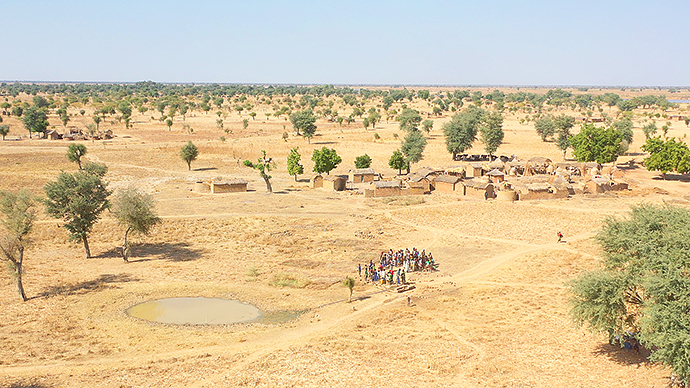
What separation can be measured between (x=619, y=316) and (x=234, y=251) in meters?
22.8

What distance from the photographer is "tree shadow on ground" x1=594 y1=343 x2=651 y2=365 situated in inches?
774

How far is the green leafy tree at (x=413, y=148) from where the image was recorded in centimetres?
5925

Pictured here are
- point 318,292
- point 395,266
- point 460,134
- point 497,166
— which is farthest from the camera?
point 460,134

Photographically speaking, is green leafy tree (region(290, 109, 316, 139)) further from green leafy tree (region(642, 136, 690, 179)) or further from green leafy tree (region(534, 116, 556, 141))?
green leafy tree (region(642, 136, 690, 179))

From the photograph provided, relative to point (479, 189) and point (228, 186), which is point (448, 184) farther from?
point (228, 186)

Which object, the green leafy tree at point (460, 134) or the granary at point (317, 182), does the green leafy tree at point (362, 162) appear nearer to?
the granary at point (317, 182)

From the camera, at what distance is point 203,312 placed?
25.7 meters

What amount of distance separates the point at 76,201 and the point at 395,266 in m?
19.3

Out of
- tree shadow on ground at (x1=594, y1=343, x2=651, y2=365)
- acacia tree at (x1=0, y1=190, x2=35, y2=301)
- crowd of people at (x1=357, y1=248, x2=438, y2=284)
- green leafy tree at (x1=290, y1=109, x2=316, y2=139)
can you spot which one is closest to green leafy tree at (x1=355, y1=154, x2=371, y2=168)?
crowd of people at (x1=357, y1=248, x2=438, y2=284)

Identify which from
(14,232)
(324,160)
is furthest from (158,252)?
(324,160)

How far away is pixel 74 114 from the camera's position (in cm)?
12700

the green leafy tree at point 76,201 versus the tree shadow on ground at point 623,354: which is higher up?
the green leafy tree at point 76,201

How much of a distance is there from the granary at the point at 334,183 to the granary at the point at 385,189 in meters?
4.03

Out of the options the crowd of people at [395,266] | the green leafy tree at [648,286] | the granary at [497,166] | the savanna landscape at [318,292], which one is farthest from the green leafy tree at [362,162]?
the green leafy tree at [648,286]
